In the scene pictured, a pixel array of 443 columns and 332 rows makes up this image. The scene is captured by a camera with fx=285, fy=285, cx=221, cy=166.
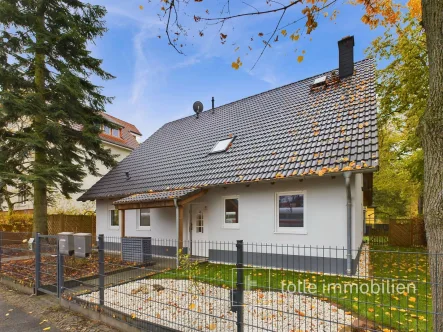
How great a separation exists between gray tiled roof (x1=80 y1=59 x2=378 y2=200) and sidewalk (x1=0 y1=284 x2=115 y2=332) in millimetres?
5875

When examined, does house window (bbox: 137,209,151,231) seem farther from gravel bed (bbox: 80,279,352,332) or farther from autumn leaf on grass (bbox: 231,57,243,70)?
autumn leaf on grass (bbox: 231,57,243,70)

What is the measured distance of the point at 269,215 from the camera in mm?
9453

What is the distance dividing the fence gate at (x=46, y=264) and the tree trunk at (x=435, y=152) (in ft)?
20.9

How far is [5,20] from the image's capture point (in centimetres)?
1110

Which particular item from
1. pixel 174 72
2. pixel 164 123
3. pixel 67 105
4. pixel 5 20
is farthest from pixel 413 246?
pixel 5 20

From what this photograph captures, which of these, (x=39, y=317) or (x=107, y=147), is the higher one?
(x=107, y=147)

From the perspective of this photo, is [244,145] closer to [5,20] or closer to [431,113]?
[431,113]

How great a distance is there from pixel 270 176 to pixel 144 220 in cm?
719

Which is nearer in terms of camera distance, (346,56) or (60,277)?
(60,277)

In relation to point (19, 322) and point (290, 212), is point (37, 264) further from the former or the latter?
point (290, 212)

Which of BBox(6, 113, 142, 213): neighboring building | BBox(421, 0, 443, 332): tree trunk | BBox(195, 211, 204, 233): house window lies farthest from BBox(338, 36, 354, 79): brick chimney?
BBox(6, 113, 142, 213): neighboring building

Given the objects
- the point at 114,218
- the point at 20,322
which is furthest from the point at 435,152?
the point at 114,218

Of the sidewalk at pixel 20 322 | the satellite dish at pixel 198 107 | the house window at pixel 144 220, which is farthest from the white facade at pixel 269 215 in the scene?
the satellite dish at pixel 198 107

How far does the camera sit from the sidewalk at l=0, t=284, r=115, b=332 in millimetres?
4758
